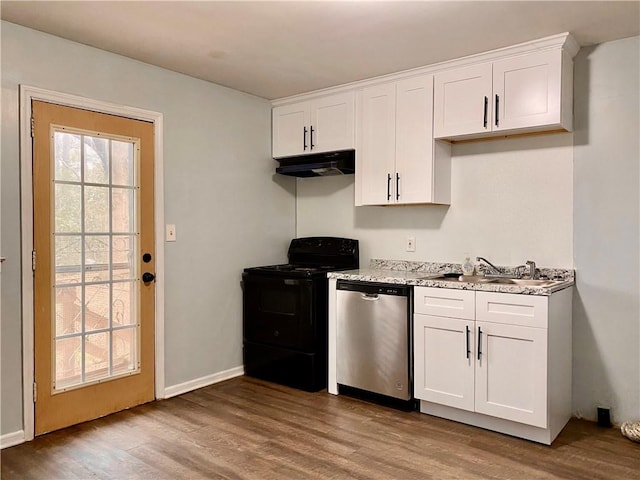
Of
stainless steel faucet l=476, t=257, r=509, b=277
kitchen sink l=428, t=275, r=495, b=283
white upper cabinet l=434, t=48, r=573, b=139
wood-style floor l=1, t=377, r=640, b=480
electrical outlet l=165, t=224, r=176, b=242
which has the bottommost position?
wood-style floor l=1, t=377, r=640, b=480

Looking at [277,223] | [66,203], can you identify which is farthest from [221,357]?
[66,203]

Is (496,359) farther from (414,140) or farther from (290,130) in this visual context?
(290,130)

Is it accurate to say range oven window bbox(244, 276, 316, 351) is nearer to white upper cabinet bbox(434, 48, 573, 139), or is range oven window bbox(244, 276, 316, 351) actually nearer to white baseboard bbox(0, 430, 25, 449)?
white upper cabinet bbox(434, 48, 573, 139)

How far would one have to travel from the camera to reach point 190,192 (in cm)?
372

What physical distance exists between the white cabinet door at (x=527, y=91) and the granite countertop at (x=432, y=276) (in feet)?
3.19

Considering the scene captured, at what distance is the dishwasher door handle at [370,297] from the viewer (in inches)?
134

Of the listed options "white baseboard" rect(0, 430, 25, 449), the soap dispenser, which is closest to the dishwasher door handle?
the soap dispenser

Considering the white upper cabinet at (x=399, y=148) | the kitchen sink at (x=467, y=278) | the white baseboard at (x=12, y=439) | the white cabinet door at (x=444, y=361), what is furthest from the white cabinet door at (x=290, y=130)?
the white baseboard at (x=12, y=439)

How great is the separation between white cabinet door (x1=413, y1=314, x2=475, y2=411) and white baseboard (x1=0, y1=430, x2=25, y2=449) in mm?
2356

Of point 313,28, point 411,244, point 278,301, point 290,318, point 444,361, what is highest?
point 313,28

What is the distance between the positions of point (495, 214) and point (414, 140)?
772 millimetres

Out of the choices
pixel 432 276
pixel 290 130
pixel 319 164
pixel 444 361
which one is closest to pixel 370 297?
pixel 432 276

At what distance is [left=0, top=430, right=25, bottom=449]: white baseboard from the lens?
2734 mm

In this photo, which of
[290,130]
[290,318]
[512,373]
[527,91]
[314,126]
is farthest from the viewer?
[290,130]
